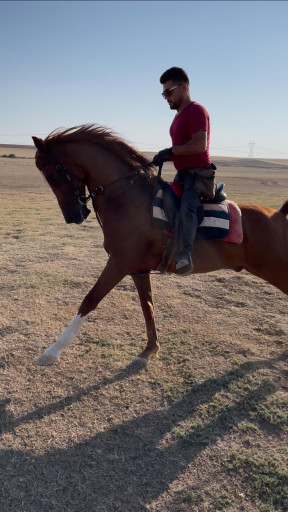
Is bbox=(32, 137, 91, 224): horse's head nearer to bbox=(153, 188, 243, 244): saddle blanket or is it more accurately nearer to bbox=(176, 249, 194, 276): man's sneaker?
bbox=(153, 188, 243, 244): saddle blanket

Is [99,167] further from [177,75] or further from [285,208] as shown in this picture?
[285,208]

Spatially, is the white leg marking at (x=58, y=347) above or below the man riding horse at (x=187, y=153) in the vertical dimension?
below

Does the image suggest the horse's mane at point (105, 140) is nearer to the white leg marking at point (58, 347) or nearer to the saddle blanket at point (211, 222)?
the saddle blanket at point (211, 222)

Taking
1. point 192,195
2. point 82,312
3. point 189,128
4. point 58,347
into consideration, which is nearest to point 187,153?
point 189,128

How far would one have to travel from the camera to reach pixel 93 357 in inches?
171

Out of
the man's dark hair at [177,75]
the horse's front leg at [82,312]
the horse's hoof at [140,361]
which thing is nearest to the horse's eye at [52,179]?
the horse's front leg at [82,312]

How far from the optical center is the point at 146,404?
3.57 m

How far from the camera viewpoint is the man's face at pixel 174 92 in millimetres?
3750

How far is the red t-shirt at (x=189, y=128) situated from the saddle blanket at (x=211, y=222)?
0.42 metres

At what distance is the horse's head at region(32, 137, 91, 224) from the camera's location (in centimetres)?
382

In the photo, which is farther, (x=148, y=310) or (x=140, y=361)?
(x=148, y=310)

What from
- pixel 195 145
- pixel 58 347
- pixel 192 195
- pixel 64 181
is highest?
pixel 195 145

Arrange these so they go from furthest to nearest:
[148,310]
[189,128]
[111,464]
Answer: [148,310], [189,128], [111,464]

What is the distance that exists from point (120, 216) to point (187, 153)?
955 mm
